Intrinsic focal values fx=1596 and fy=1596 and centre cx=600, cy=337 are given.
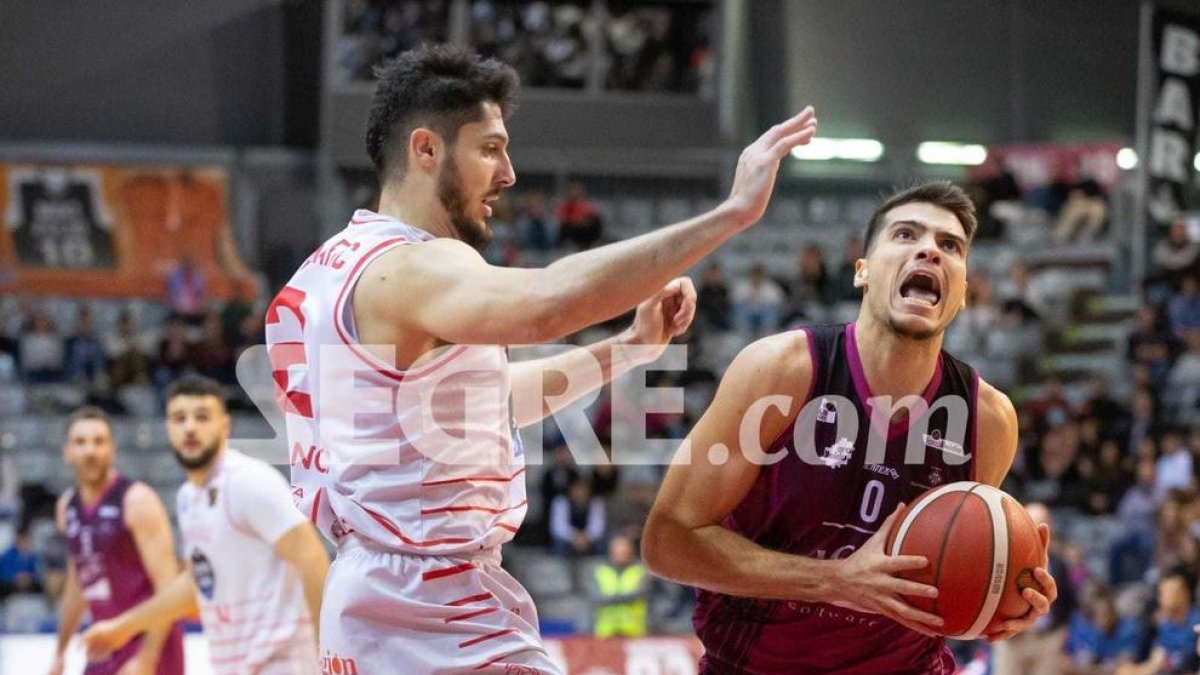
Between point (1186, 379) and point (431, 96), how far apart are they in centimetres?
1282

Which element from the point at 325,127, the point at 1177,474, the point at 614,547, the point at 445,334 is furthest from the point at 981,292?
the point at 445,334

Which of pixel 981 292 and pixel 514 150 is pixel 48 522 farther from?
pixel 981 292

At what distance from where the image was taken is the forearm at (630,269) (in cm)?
302

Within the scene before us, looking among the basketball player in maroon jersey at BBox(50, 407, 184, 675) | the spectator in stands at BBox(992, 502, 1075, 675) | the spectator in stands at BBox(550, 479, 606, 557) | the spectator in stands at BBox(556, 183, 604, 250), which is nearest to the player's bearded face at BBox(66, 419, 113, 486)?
the basketball player in maroon jersey at BBox(50, 407, 184, 675)

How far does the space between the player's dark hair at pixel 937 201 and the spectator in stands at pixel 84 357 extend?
1328 cm

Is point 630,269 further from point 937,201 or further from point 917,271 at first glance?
point 937,201

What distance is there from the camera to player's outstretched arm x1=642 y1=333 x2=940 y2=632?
411 cm

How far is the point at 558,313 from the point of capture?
3064mm

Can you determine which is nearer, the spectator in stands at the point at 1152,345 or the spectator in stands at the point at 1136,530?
the spectator in stands at the point at 1136,530

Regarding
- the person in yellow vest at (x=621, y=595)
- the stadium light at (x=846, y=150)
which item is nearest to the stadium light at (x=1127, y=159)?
the stadium light at (x=846, y=150)

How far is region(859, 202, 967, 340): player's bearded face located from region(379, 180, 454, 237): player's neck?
132 centimetres

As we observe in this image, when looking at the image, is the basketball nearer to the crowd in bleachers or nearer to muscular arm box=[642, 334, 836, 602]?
muscular arm box=[642, 334, 836, 602]

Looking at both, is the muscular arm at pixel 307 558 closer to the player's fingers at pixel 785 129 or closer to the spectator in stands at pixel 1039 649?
the player's fingers at pixel 785 129

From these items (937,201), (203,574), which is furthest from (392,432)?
(203,574)
